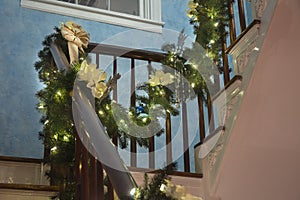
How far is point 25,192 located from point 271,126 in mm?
1334

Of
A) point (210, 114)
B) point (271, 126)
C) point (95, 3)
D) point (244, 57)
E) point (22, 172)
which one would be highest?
point (95, 3)

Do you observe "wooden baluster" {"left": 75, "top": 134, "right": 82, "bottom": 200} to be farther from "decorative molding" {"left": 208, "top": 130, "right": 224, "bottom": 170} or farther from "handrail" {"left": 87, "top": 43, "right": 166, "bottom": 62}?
"handrail" {"left": 87, "top": 43, "right": 166, "bottom": 62}

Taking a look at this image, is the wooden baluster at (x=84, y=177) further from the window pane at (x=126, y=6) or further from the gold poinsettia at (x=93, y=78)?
A: the window pane at (x=126, y=6)

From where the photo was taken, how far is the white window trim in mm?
4738

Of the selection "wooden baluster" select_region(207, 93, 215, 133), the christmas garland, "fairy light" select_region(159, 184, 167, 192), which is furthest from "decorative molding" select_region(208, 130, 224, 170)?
"fairy light" select_region(159, 184, 167, 192)

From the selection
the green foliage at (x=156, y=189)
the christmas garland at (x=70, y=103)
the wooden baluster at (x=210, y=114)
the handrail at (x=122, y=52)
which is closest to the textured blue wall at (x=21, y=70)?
the christmas garland at (x=70, y=103)

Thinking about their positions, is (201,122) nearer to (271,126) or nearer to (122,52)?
(271,126)

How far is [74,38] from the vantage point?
117 inches

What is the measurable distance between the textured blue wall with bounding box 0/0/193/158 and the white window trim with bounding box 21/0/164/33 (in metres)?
0.06

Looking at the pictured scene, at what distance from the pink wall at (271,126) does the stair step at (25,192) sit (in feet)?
3.04

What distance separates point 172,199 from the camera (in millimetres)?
1470

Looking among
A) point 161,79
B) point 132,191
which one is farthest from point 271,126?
point 132,191

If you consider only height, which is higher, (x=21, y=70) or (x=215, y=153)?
(x=21, y=70)

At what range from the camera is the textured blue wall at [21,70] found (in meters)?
4.18
